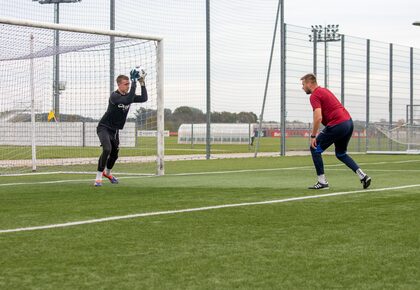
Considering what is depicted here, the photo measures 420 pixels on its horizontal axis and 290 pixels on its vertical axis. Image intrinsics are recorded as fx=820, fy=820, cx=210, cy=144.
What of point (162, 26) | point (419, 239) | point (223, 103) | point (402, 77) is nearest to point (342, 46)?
point (402, 77)

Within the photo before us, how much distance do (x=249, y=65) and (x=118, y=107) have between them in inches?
624

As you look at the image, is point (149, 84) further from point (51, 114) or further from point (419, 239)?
point (419, 239)

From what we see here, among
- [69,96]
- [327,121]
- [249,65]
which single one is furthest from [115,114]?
[249,65]

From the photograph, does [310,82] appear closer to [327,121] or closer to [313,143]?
[327,121]

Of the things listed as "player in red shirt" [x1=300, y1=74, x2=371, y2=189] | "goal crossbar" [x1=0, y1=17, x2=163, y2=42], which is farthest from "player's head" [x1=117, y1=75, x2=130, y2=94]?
"player in red shirt" [x1=300, y1=74, x2=371, y2=189]

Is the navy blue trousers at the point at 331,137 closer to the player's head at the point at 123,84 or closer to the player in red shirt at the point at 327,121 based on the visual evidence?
the player in red shirt at the point at 327,121

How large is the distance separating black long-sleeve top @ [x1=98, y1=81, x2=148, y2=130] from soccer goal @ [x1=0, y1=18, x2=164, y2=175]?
183cm

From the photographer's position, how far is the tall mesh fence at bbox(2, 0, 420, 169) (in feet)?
81.0

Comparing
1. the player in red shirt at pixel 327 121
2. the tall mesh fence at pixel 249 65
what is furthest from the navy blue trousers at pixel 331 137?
the tall mesh fence at pixel 249 65

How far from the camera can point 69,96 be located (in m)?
18.7

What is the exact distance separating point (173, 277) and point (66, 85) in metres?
14.1

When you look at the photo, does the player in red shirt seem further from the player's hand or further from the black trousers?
the black trousers

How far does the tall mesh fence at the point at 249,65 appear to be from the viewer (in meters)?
24.7

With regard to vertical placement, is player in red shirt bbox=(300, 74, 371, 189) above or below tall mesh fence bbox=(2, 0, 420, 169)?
below
